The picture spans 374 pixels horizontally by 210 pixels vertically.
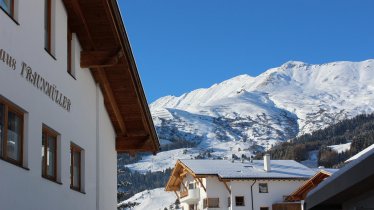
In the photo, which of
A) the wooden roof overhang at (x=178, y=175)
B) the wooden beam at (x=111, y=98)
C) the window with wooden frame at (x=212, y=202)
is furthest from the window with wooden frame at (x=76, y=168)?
the window with wooden frame at (x=212, y=202)

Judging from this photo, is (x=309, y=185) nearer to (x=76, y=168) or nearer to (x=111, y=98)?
(x=111, y=98)

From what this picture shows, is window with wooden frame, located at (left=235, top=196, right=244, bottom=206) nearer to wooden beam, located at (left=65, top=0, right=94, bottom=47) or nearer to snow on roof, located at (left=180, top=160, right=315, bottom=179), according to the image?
snow on roof, located at (left=180, top=160, right=315, bottom=179)

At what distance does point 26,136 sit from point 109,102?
6028 millimetres

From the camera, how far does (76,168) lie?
46.7ft

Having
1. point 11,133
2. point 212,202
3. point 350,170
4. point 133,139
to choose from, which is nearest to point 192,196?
point 212,202

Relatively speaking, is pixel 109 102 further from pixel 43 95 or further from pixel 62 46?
pixel 43 95

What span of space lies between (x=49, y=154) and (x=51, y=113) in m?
0.76

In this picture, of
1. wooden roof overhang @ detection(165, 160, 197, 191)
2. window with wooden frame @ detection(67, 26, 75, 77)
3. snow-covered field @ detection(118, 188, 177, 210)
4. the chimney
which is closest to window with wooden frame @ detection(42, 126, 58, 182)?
window with wooden frame @ detection(67, 26, 75, 77)

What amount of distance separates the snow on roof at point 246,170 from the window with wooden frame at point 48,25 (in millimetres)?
44170

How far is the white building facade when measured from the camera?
10078 mm

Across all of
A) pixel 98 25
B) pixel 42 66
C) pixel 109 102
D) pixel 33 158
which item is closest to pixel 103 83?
pixel 109 102

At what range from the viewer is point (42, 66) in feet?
38.5

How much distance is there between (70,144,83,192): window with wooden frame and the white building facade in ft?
0.07

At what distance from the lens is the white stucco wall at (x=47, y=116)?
10039 millimetres
